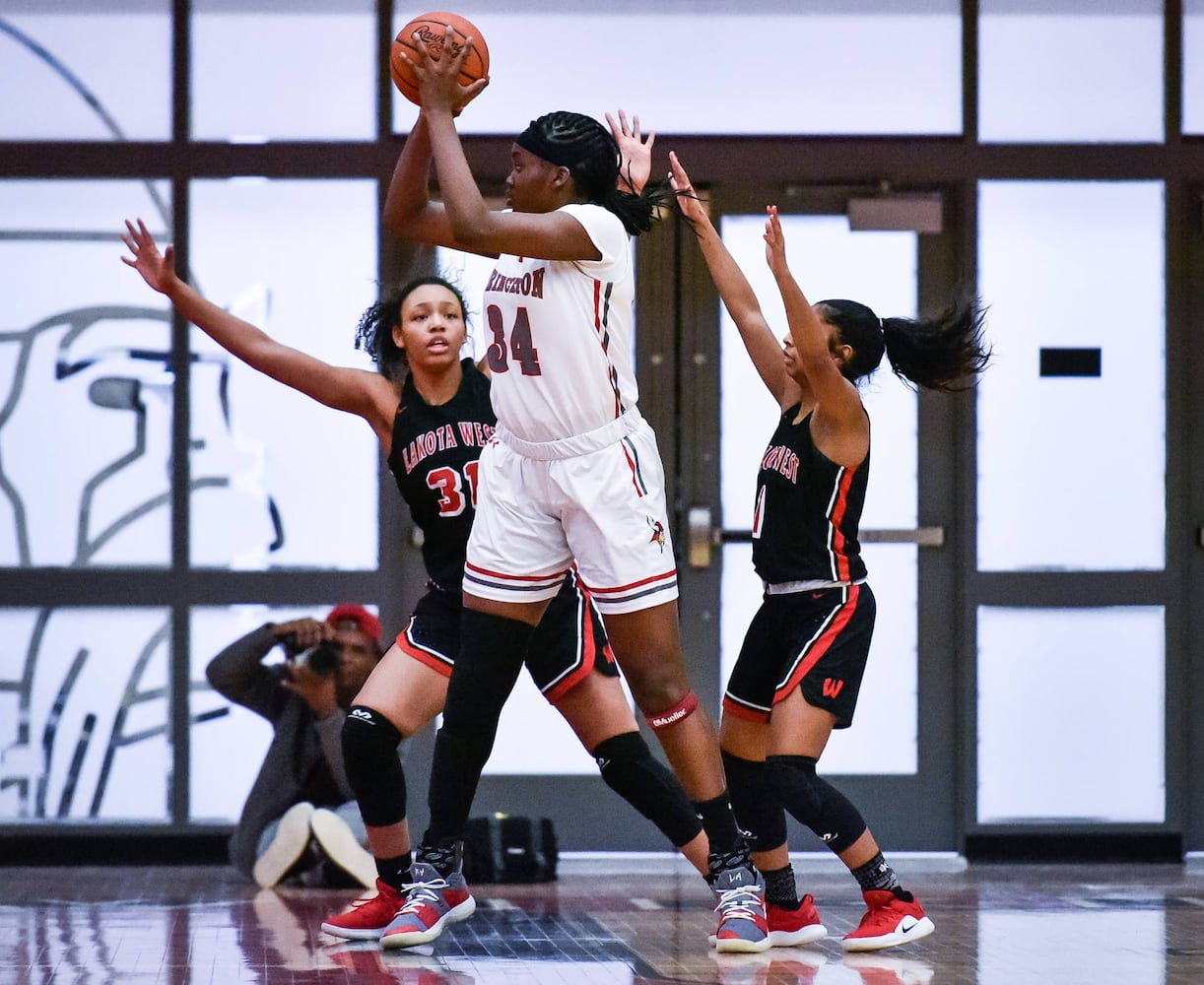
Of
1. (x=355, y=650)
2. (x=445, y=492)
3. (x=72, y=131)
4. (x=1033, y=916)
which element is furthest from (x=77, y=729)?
(x=1033, y=916)

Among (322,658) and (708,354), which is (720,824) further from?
(708,354)

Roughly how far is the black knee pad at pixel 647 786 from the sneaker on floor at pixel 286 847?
157 centimetres

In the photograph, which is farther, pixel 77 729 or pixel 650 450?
pixel 77 729

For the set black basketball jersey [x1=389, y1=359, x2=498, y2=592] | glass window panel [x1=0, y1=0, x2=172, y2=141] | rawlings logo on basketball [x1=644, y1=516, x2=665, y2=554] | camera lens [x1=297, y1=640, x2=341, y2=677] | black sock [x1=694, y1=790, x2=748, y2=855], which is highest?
glass window panel [x1=0, y1=0, x2=172, y2=141]

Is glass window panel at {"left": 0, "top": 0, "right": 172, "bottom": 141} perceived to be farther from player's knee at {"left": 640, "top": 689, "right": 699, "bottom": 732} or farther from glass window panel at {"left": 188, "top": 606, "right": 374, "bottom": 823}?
player's knee at {"left": 640, "top": 689, "right": 699, "bottom": 732}

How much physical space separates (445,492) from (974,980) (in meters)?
1.77

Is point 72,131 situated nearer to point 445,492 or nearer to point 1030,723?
point 445,492

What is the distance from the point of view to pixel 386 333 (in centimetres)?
493

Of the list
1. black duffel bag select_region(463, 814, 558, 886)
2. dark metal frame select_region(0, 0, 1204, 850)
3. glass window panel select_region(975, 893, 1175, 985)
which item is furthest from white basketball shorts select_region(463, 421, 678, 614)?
dark metal frame select_region(0, 0, 1204, 850)

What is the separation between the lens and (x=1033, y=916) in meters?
4.96

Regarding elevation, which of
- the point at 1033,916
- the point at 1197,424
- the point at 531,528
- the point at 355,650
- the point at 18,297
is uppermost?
the point at 18,297

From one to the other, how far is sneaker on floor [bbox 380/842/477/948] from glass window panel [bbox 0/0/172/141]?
337 centimetres

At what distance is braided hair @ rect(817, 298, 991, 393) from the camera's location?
4566 mm

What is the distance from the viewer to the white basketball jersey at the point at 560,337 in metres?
3.96
